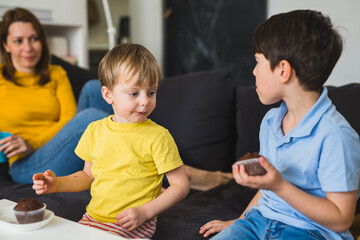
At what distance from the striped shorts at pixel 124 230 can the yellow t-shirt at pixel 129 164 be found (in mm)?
23

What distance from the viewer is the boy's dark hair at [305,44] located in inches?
34.9

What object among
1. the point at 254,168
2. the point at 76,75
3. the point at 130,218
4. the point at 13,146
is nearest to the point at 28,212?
the point at 130,218

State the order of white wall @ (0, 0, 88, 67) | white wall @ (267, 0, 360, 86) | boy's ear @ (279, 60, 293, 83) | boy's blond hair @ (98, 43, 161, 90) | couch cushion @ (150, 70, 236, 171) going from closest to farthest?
boy's ear @ (279, 60, 293, 83) < boy's blond hair @ (98, 43, 161, 90) < couch cushion @ (150, 70, 236, 171) < white wall @ (267, 0, 360, 86) < white wall @ (0, 0, 88, 67)

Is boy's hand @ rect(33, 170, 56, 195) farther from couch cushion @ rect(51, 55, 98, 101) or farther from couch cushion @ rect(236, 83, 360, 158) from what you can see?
couch cushion @ rect(51, 55, 98, 101)

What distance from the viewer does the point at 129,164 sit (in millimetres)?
1045

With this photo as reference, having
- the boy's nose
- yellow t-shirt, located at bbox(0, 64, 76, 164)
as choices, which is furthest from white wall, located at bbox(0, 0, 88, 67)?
the boy's nose

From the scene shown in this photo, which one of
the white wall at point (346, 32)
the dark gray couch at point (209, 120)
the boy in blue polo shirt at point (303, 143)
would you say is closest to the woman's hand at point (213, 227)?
the boy in blue polo shirt at point (303, 143)

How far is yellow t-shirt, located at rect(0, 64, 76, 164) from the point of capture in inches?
74.8

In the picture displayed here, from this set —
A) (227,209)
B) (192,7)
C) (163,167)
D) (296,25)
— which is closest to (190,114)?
(227,209)

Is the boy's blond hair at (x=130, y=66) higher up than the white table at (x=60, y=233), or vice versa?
the boy's blond hair at (x=130, y=66)

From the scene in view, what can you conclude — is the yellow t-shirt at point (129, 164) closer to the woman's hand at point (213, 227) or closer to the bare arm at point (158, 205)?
the bare arm at point (158, 205)

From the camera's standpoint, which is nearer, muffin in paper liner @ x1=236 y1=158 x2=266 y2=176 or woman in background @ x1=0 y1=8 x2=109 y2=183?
muffin in paper liner @ x1=236 y1=158 x2=266 y2=176

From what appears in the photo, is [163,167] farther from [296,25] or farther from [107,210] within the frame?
[296,25]

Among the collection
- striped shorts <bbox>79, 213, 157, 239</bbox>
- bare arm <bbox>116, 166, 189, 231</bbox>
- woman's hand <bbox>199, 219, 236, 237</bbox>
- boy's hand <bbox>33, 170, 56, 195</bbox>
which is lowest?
woman's hand <bbox>199, 219, 236, 237</bbox>
